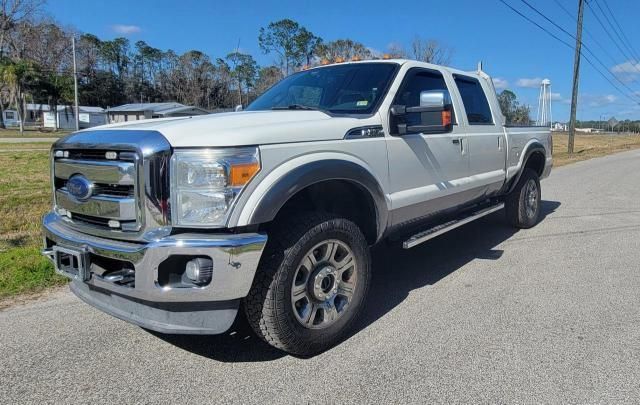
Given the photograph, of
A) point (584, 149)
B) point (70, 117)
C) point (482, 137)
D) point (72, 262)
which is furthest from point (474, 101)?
point (70, 117)

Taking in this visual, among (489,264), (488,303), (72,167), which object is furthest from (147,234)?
(489,264)

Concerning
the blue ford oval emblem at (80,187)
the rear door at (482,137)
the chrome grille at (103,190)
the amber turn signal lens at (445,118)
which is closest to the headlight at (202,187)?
the chrome grille at (103,190)

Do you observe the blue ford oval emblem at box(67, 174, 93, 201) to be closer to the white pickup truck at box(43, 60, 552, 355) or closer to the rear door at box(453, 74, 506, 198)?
the white pickup truck at box(43, 60, 552, 355)

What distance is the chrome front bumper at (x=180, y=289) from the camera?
269cm

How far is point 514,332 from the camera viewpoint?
359 centimetres

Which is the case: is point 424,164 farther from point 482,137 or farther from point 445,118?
point 482,137

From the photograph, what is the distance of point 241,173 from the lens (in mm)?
2775

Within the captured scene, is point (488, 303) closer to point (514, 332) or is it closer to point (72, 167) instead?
point (514, 332)

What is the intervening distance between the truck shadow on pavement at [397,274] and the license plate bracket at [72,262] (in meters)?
0.82

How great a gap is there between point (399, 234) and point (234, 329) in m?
1.59

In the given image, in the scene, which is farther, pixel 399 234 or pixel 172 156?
pixel 399 234

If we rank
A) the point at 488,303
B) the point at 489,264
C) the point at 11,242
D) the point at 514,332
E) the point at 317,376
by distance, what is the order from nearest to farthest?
the point at 317,376, the point at 514,332, the point at 488,303, the point at 489,264, the point at 11,242

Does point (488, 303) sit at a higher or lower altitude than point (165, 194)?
lower

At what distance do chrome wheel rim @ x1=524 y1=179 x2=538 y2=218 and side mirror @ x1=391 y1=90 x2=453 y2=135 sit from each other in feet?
10.1
